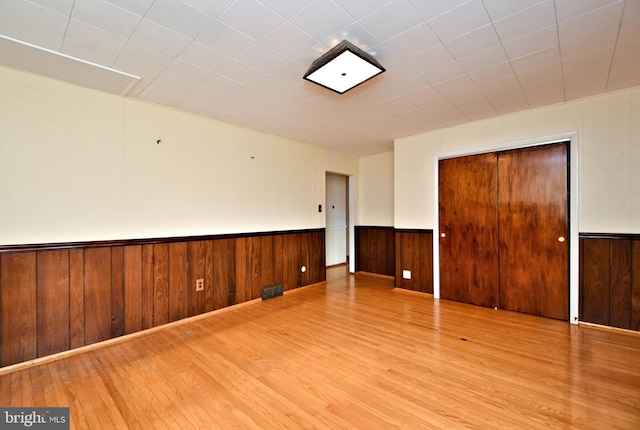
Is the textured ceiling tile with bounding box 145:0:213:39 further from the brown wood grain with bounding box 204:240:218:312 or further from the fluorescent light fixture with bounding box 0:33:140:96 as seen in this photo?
the brown wood grain with bounding box 204:240:218:312

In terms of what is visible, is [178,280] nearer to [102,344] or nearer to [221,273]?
[221,273]

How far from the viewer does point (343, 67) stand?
2143 millimetres

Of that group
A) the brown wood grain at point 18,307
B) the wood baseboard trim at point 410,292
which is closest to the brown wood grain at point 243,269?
the brown wood grain at point 18,307

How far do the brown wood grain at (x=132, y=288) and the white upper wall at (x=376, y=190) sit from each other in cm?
416

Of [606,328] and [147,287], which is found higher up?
[147,287]

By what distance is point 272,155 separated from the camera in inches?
170

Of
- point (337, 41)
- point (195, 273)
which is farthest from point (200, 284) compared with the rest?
point (337, 41)

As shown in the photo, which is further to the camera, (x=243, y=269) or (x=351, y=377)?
(x=243, y=269)

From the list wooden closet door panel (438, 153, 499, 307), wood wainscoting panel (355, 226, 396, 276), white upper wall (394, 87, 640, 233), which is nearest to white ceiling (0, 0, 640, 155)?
white upper wall (394, 87, 640, 233)

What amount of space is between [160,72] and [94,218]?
1.58 metres

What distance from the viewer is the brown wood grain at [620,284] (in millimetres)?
2830

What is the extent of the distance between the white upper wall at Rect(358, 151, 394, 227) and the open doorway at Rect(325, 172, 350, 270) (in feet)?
2.58

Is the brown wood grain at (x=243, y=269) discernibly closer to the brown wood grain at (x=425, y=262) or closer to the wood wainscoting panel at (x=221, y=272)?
the wood wainscoting panel at (x=221, y=272)

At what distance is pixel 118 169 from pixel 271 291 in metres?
2.55
